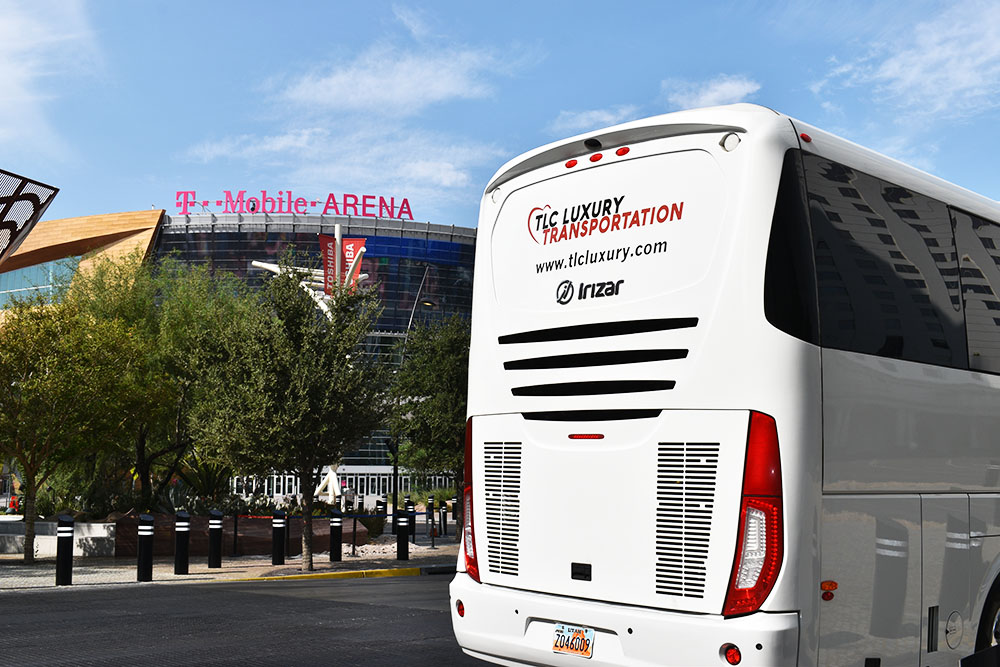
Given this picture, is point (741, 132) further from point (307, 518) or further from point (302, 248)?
point (302, 248)

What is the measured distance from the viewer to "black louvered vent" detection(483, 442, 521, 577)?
6395mm

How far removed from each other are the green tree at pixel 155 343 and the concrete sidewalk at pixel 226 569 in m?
3.49

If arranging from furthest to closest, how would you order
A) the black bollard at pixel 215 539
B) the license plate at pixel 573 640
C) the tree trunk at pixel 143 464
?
the tree trunk at pixel 143 464 → the black bollard at pixel 215 539 → the license plate at pixel 573 640

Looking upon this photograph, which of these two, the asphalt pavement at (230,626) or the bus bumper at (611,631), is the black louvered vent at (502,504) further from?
the asphalt pavement at (230,626)

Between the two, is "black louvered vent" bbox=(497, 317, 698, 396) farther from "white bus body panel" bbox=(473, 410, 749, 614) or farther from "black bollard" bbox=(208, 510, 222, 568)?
"black bollard" bbox=(208, 510, 222, 568)

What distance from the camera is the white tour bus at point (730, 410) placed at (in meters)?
5.18

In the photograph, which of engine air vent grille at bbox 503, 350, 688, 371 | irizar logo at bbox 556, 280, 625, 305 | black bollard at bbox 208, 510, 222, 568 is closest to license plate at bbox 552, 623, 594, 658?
engine air vent grille at bbox 503, 350, 688, 371

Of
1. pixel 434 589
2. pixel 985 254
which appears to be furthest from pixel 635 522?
pixel 434 589

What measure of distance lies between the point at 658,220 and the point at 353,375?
15.7 m

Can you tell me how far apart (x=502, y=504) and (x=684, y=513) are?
4.93ft

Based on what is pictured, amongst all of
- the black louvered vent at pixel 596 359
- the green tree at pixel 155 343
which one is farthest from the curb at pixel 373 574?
the black louvered vent at pixel 596 359

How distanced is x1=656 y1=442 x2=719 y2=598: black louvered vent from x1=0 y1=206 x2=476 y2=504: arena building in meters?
86.0

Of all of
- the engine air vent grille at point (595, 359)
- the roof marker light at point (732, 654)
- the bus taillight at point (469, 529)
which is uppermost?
the engine air vent grille at point (595, 359)

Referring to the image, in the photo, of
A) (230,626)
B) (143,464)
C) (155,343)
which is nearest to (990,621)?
(230,626)
